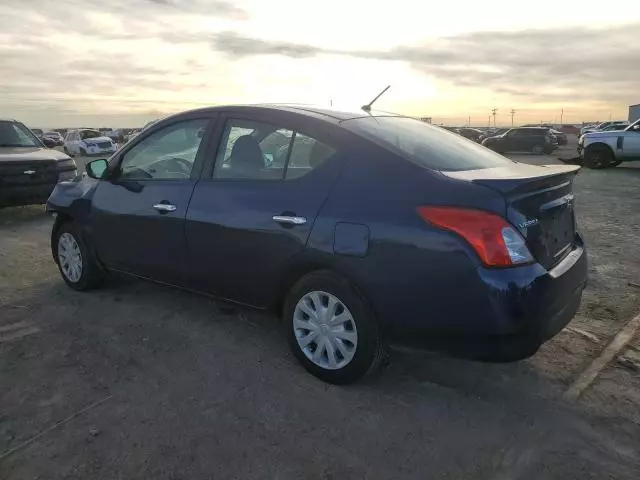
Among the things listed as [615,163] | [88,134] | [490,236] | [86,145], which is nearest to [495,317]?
[490,236]

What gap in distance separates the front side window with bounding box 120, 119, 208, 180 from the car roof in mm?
199

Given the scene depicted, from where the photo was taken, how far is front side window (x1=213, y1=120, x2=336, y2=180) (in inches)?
130

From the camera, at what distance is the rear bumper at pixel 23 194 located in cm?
827

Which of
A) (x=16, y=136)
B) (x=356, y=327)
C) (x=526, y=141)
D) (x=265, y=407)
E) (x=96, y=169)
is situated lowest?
(x=265, y=407)

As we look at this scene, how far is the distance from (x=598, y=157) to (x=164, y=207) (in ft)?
57.6

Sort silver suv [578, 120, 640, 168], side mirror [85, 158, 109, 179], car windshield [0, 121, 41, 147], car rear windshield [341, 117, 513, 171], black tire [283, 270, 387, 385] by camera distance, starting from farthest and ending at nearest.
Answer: silver suv [578, 120, 640, 168] < car windshield [0, 121, 41, 147] < side mirror [85, 158, 109, 179] < car rear windshield [341, 117, 513, 171] < black tire [283, 270, 387, 385]

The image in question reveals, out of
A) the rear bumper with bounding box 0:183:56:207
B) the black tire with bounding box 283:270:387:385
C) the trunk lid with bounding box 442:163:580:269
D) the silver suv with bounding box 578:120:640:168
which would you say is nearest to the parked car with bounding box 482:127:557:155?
the silver suv with bounding box 578:120:640:168

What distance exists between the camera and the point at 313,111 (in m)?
3.55

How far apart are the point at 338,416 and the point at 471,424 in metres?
0.70

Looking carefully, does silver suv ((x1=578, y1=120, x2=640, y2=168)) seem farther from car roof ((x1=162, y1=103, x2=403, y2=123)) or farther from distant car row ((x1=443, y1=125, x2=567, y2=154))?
car roof ((x1=162, y1=103, x2=403, y2=123))

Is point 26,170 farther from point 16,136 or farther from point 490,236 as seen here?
point 490,236

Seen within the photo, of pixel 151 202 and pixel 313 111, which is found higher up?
pixel 313 111

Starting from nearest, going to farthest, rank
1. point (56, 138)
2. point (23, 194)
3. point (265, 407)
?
point (265, 407)
point (23, 194)
point (56, 138)

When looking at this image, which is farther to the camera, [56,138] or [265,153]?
[56,138]
